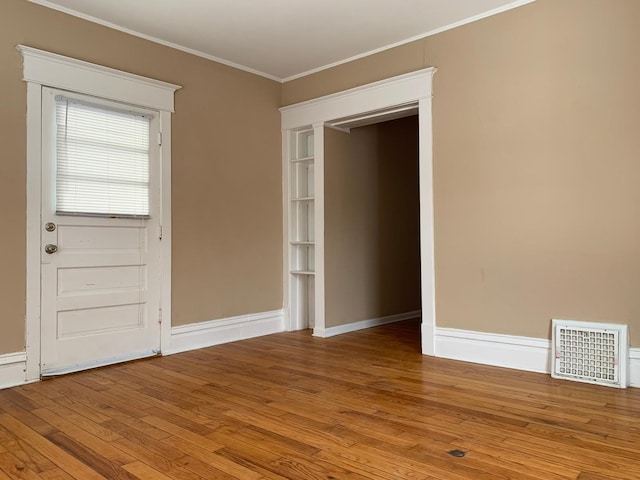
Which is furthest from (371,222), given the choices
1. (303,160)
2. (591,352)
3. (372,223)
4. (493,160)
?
(591,352)

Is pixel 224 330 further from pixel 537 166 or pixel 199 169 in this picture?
pixel 537 166

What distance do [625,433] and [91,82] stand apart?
4.13 m

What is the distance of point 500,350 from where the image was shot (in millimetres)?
3748

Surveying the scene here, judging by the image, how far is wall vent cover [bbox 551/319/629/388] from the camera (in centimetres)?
320

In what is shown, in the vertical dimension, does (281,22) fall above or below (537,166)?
above

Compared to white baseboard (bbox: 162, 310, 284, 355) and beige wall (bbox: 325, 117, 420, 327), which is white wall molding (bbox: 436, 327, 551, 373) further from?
white baseboard (bbox: 162, 310, 284, 355)

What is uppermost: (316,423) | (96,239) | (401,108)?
(401,108)

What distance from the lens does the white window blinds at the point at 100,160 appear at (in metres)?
3.71

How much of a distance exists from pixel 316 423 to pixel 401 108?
291cm

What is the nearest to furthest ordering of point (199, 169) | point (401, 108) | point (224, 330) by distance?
1. point (401, 108)
2. point (199, 169)
3. point (224, 330)

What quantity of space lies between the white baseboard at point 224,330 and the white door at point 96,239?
22cm

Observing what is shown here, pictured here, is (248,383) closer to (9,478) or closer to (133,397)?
(133,397)

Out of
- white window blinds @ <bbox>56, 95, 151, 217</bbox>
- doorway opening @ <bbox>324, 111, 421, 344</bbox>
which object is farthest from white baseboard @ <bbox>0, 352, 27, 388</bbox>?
doorway opening @ <bbox>324, 111, 421, 344</bbox>

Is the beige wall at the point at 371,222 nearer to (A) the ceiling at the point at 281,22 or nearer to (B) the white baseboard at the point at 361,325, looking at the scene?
(B) the white baseboard at the point at 361,325
